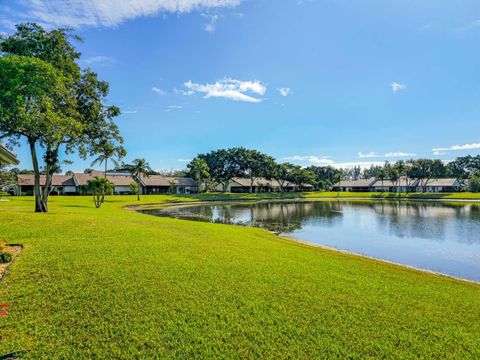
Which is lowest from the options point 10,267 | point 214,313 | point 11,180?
point 214,313

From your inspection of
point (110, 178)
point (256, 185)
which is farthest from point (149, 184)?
point (256, 185)

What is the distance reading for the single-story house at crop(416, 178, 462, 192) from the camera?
91.7 meters

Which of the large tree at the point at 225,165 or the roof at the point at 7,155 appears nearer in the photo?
the roof at the point at 7,155

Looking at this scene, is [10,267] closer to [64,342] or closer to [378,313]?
[64,342]

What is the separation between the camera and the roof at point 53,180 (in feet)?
204

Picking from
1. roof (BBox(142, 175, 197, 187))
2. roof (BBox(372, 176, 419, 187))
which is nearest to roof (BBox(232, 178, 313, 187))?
roof (BBox(142, 175, 197, 187))

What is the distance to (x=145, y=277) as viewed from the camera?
7.42m

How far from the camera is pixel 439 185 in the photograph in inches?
3649

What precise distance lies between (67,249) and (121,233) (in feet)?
12.8

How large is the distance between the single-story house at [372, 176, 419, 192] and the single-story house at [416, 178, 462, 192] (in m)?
1.76

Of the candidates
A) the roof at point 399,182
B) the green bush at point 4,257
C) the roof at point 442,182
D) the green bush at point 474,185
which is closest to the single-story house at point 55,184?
the green bush at point 4,257

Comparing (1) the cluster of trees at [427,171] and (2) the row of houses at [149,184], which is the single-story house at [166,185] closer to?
(2) the row of houses at [149,184]

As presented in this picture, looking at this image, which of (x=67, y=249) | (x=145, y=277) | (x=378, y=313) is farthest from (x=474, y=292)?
(x=67, y=249)

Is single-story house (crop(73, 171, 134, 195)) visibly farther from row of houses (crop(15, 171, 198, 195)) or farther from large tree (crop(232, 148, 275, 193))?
large tree (crop(232, 148, 275, 193))
